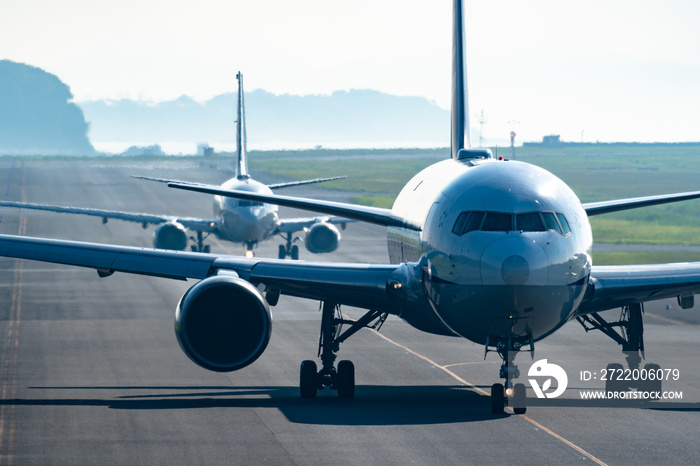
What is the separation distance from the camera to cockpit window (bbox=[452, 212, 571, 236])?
20031mm

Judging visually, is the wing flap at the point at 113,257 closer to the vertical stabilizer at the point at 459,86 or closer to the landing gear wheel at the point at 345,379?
the landing gear wheel at the point at 345,379

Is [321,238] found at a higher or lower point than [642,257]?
higher

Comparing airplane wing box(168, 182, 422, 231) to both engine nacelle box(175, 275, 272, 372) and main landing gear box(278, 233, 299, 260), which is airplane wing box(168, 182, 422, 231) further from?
main landing gear box(278, 233, 299, 260)

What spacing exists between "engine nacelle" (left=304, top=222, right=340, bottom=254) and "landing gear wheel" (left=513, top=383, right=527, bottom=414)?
→ 40.7 m

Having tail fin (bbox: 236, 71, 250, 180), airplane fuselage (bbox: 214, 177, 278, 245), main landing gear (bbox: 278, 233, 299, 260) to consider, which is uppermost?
tail fin (bbox: 236, 71, 250, 180)

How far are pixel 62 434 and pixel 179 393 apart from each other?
4.80m

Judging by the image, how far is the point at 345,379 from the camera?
2489cm

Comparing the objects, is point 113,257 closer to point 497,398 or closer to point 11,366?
point 11,366

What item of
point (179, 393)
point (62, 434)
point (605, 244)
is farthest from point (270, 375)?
point (605, 244)

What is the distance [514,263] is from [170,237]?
4318 centimetres

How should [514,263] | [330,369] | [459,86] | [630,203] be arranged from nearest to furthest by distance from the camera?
[514,263] < [330,369] < [630,203] < [459,86]

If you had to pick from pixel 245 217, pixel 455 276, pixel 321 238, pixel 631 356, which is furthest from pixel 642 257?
pixel 455 276

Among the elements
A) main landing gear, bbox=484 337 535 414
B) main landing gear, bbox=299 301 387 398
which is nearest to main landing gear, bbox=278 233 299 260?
main landing gear, bbox=299 301 387 398

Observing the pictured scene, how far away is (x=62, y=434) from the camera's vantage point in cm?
2080
